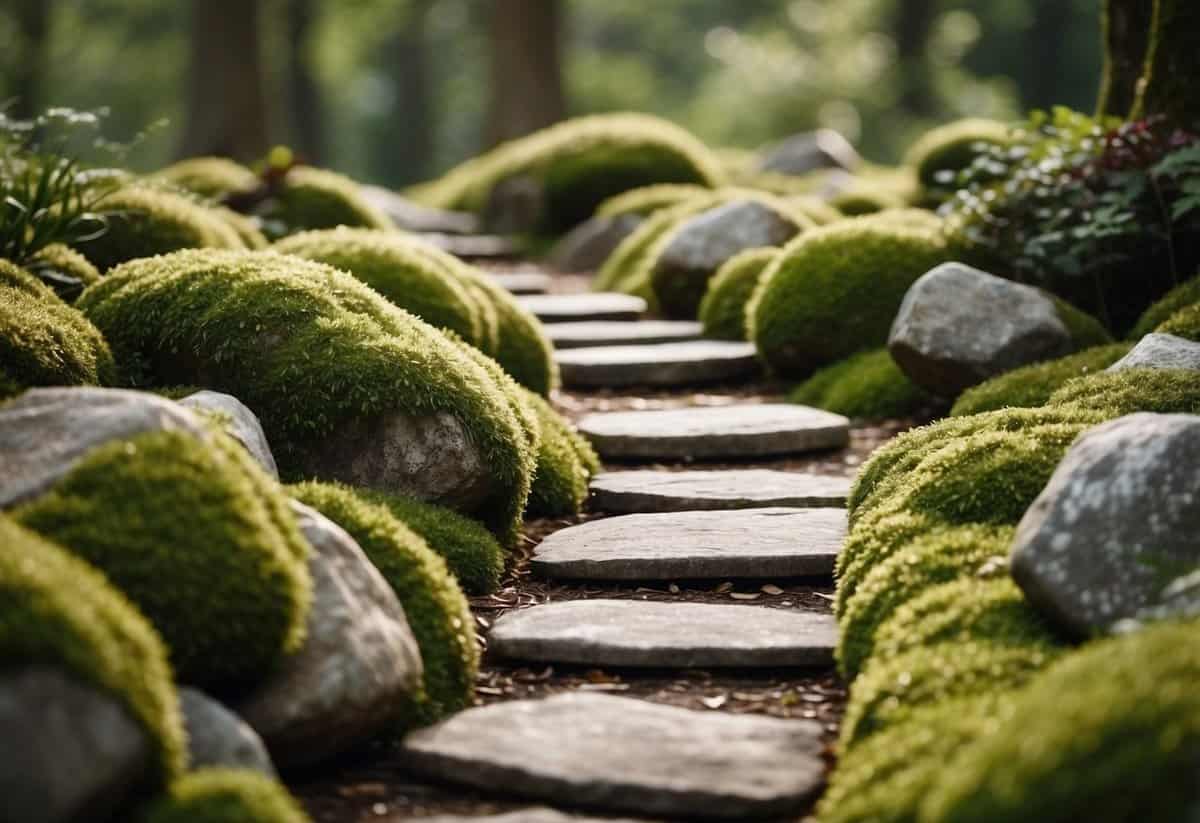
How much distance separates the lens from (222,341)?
213 inches

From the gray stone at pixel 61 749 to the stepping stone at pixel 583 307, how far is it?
7165 millimetres

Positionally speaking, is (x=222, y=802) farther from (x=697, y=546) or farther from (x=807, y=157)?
(x=807, y=157)

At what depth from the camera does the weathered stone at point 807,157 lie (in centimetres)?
1861

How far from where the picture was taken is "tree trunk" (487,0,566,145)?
64.3 ft

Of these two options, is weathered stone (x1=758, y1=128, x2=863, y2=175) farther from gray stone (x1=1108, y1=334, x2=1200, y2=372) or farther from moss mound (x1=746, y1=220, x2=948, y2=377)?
gray stone (x1=1108, y1=334, x2=1200, y2=372)

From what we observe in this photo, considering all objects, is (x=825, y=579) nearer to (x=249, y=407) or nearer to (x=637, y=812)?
(x=637, y=812)

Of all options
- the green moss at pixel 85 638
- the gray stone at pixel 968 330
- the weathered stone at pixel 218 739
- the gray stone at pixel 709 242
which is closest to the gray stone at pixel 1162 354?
the gray stone at pixel 968 330

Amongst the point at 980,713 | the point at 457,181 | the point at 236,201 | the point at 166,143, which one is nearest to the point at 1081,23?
the point at 457,181

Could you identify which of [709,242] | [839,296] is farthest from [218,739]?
[709,242]

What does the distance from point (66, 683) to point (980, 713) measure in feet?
7.21

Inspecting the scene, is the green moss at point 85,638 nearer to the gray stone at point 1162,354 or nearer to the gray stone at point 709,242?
the gray stone at point 1162,354

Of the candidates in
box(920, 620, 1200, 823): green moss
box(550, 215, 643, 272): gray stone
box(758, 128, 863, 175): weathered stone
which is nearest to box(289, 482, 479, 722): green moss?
box(920, 620, 1200, 823): green moss

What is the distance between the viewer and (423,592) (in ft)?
14.3

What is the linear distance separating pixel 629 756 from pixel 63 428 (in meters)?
1.86
